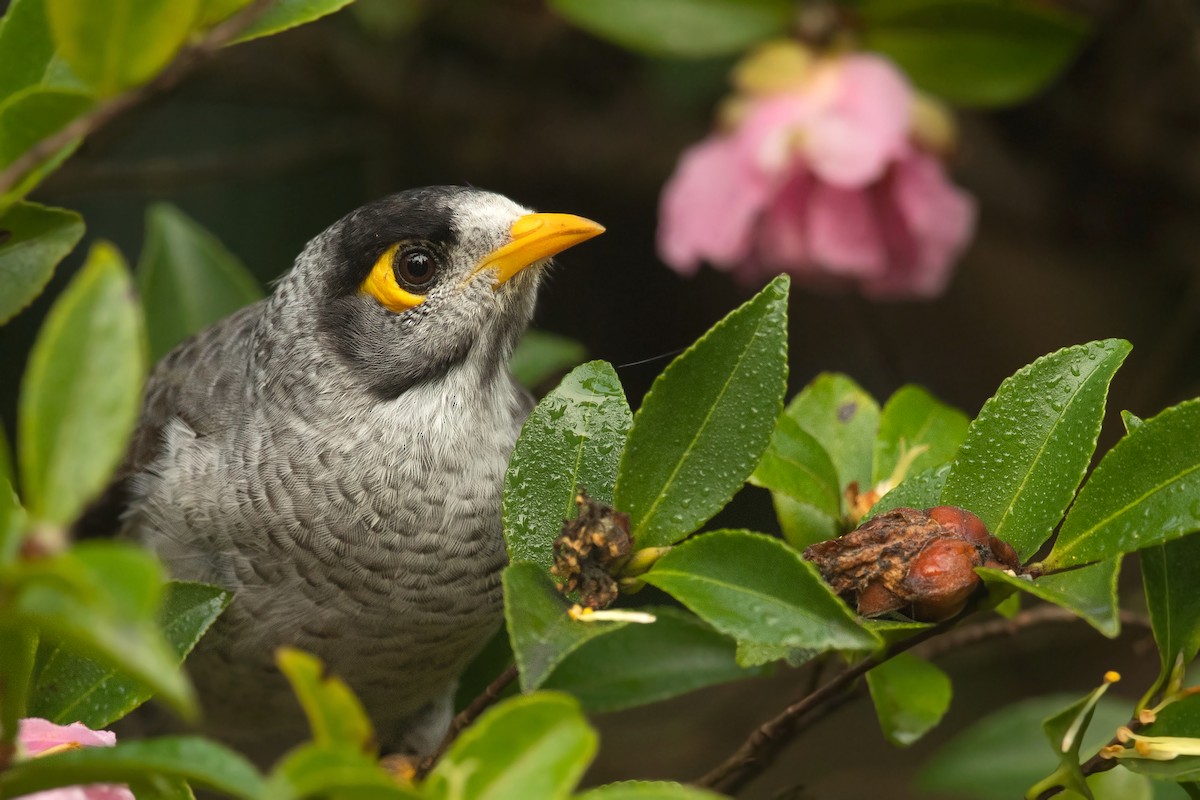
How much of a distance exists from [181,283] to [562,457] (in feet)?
3.37

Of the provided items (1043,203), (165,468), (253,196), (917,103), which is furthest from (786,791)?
(253,196)

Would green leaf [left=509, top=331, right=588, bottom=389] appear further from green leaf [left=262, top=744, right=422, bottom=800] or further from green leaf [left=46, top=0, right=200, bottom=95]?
green leaf [left=262, top=744, right=422, bottom=800]

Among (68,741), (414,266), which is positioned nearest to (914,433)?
(414,266)

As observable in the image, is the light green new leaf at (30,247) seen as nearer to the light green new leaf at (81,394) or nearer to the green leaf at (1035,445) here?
the light green new leaf at (81,394)

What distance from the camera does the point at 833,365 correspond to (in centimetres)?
302

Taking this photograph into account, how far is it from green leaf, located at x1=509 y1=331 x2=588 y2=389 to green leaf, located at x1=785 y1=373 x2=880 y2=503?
0.51 metres

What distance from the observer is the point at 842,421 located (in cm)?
129

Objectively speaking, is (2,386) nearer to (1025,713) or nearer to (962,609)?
(1025,713)

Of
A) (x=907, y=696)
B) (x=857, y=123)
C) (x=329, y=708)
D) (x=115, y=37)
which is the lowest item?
(x=907, y=696)

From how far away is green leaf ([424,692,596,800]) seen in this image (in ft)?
2.13

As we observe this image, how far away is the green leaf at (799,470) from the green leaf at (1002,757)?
2.00 ft

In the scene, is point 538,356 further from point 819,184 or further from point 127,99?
point 127,99

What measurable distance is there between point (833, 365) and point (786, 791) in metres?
1.95

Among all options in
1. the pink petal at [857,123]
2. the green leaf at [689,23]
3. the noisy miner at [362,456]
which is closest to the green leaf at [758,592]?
the noisy miner at [362,456]
